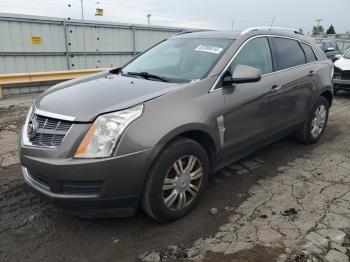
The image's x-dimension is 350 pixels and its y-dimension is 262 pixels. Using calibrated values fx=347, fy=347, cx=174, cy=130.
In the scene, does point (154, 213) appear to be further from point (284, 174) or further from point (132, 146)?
point (284, 174)

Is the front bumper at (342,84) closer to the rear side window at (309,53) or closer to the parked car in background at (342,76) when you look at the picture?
the parked car in background at (342,76)

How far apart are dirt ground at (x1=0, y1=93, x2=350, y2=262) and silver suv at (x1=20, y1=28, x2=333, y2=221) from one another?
0.89ft

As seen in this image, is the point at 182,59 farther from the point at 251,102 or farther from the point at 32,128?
the point at 32,128

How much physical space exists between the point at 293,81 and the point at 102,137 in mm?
2929

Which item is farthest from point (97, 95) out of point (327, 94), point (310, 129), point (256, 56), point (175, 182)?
point (327, 94)

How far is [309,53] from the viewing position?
5242mm

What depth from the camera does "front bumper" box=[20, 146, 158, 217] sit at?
8.81 ft

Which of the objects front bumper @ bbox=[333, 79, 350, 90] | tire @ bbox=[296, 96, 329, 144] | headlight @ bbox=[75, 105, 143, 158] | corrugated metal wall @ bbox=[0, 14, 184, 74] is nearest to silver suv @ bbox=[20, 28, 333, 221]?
headlight @ bbox=[75, 105, 143, 158]

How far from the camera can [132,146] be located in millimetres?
2740

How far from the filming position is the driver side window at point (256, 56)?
12.7ft

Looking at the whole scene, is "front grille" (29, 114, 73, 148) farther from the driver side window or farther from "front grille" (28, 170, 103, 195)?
the driver side window

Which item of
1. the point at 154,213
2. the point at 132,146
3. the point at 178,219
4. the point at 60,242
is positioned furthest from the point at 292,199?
the point at 60,242

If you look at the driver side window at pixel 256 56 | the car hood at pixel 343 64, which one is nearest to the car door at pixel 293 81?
the driver side window at pixel 256 56

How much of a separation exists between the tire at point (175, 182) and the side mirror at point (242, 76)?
2.58 feet
